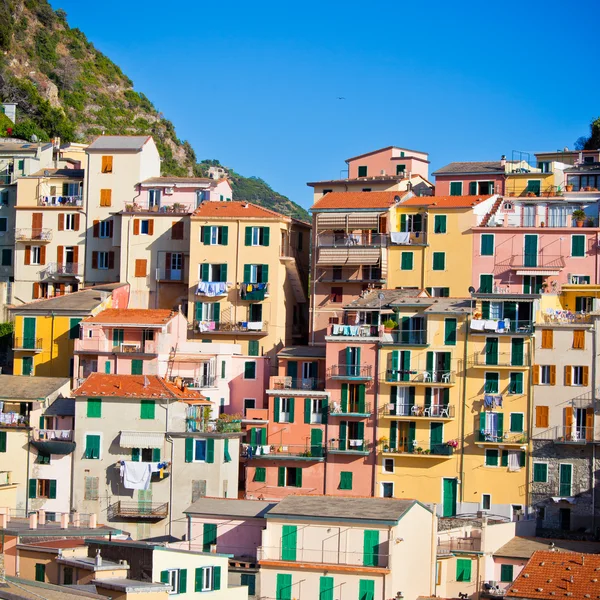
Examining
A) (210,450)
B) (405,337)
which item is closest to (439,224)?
(405,337)

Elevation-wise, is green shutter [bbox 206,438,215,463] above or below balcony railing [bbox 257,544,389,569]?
above

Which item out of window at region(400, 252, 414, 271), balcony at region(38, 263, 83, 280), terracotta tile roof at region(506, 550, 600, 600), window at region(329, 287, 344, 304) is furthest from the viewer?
balcony at region(38, 263, 83, 280)

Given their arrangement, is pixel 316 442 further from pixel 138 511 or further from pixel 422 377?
pixel 138 511

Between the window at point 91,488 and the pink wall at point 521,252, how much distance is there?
78.7 feet

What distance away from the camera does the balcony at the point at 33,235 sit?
9438 cm

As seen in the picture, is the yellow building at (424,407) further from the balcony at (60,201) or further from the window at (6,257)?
the window at (6,257)

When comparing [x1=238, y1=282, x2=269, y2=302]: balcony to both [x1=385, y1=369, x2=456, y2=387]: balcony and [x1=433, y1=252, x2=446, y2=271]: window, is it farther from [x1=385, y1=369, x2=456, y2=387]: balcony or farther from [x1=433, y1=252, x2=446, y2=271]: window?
[x1=385, y1=369, x2=456, y2=387]: balcony

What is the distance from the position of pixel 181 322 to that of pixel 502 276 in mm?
18115

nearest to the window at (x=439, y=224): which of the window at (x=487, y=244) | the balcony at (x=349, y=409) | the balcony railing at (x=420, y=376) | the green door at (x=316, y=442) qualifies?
the window at (x=487, y=244)

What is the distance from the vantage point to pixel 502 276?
281 feet

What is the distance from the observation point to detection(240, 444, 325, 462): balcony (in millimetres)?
79375

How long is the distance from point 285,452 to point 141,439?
25.7 feet

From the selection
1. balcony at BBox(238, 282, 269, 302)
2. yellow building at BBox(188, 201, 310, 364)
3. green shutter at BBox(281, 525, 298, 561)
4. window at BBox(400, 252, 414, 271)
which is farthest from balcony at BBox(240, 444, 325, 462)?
window at BBox(400, 252, 414, 271)

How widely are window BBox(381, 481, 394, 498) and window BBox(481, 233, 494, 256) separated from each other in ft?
49.4
